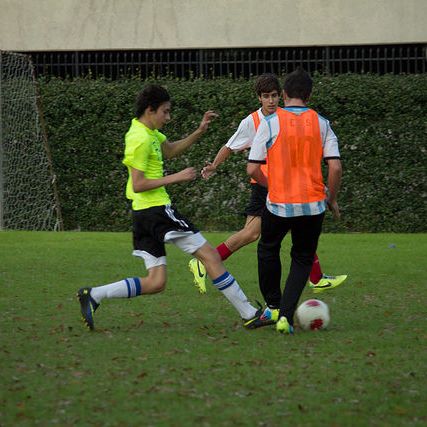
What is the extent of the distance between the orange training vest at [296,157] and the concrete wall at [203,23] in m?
13.0

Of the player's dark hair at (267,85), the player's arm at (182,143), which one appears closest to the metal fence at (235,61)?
the player's dark hair at (267,85)

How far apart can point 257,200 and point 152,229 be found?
2642 millimetres

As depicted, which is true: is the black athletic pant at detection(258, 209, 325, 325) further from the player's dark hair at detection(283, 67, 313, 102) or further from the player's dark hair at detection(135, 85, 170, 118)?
the player's dark hair at detection(135, 85, 170, 118)

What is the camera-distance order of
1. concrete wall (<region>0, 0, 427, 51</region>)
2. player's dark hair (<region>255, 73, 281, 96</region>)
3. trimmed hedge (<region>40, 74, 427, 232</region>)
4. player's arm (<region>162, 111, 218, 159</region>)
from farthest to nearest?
1. concrete wall (<region>0, 0, 427, 51</region>)
2. trimmed hedge (<region>40, 74, 427, 232</region>)
3. player's dark hair (<region>255, 73, 281, 96</region>)
4. player's arm (<region>162, 111, 218, 159</region>)

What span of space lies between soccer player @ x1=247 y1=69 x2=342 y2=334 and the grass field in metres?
0.49

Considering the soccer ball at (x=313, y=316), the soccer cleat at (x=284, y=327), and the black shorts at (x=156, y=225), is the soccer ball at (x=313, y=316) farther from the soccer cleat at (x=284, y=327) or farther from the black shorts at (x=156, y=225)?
the black shorts at (x=156, y=225)

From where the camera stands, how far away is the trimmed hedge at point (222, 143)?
59.3 feet

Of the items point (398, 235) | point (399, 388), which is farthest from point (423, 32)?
point (399, 388)

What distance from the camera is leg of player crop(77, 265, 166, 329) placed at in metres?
8.55

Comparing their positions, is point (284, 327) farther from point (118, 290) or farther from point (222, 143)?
point (222, 143)

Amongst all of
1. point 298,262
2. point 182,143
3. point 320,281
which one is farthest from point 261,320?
point 320,281

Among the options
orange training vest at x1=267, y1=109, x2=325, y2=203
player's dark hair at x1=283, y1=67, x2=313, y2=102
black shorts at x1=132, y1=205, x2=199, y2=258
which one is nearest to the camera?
orange training vest at x1=267, y1=109, x2=325, y2=203

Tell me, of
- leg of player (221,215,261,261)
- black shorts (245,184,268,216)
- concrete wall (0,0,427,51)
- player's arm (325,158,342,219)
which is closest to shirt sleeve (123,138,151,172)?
player's arm (325,158,342,219)

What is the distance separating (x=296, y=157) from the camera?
8.31 meters
